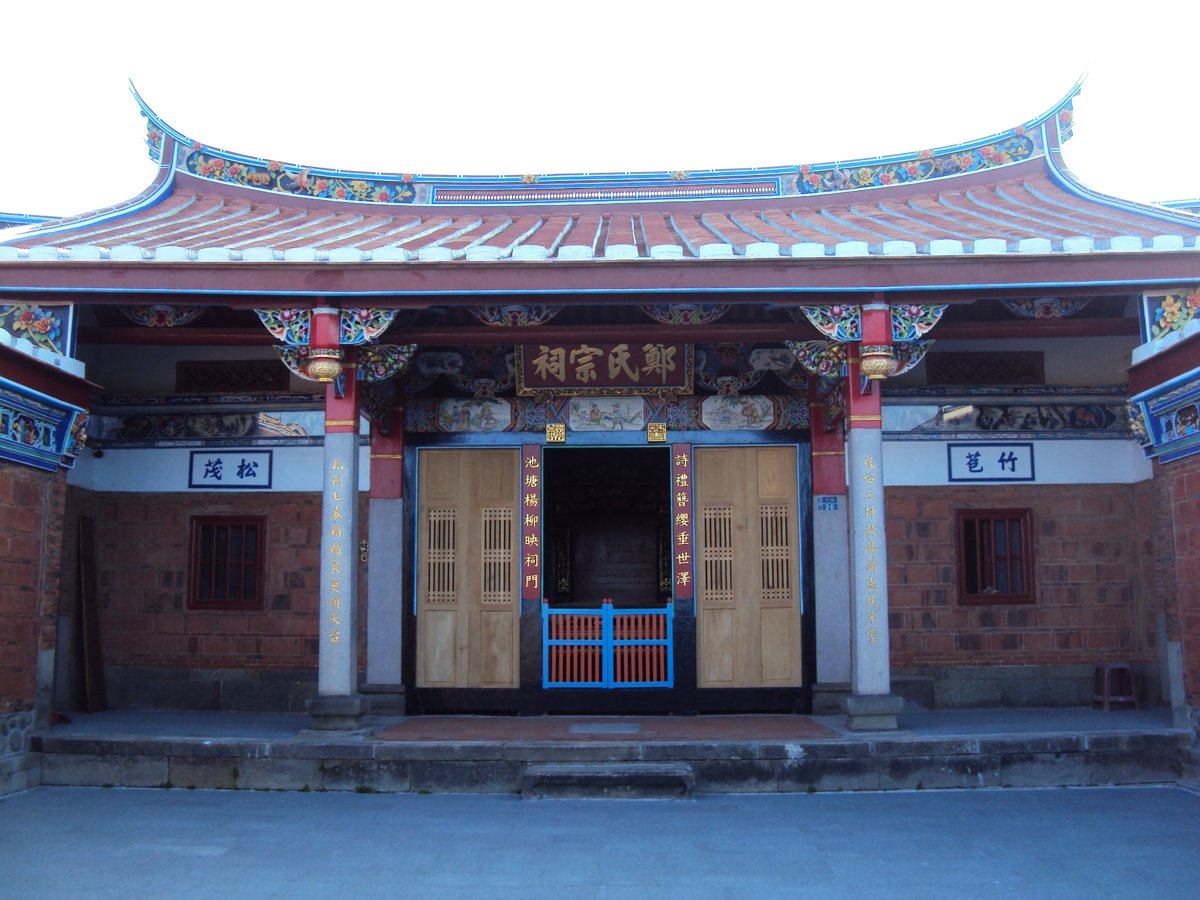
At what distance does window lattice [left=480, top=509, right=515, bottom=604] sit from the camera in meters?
9.47

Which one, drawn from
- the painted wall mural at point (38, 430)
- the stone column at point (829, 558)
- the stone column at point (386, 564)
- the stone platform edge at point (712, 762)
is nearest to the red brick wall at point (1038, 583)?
the stone column at point (829, 558)

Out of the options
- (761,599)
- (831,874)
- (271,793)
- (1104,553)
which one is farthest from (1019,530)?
(271,793)

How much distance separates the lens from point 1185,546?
7355mm

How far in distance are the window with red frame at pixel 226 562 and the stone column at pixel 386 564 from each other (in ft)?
3.32

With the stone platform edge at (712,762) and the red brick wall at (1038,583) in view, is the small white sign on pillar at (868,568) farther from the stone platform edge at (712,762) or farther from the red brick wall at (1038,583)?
the red brick wall at (1038,583)

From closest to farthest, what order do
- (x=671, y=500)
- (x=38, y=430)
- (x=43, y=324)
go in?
(x=38, y=430)
(x=43, y=324)
(x=671, y=500)

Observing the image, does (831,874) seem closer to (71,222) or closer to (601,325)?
(601,325)

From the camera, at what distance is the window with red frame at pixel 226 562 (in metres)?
9.52

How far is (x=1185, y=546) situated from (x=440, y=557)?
227 inches

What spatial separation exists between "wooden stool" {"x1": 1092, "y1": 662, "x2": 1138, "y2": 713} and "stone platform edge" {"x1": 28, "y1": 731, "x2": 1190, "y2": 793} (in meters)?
1.58

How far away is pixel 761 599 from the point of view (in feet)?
30.8

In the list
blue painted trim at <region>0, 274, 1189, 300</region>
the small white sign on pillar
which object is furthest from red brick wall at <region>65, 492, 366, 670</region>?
the small white sign on pillar

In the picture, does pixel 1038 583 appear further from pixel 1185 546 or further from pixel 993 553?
pixel 1185 546

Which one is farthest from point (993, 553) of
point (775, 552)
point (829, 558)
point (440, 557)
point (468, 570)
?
point (440, 557)
